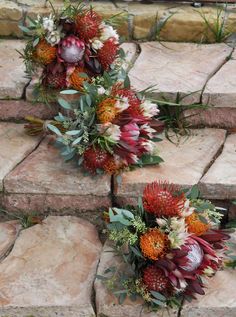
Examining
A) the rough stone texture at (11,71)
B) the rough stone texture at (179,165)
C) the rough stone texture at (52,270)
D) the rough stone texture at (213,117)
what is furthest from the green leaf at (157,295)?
the rough stone texture at (11,71)

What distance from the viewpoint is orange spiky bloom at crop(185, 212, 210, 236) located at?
239 centimetres

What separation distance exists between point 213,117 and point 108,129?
0.65 m

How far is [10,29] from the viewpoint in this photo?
3.66m

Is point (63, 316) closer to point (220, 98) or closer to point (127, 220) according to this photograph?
point (127, 220)

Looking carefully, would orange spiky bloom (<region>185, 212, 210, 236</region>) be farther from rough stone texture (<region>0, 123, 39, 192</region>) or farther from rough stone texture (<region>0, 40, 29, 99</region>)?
rough stone texture (<region>0, 40, 29, 99</region>)

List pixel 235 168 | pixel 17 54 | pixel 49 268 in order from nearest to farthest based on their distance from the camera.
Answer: pixel 49 268
pixel 235 168
pixel 17 54

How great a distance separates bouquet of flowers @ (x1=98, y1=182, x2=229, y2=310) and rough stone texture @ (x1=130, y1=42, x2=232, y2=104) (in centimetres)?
76

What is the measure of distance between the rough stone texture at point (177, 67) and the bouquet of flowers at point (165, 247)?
76cm

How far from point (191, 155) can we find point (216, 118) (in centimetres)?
27

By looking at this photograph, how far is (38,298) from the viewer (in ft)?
7.97

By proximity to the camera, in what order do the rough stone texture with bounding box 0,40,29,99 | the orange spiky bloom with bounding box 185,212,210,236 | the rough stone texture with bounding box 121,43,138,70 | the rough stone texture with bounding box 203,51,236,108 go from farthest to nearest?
the rough stone texture with bounding box 121,43,138,70 < the rough stone texture with bounding box 0,40,29,99 < the rough stone texture with bounding box 203,51,236,108 < the orange spiky bloom with bounding box 185,212,210,236

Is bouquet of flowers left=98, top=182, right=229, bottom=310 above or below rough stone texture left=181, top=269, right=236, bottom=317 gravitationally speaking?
above

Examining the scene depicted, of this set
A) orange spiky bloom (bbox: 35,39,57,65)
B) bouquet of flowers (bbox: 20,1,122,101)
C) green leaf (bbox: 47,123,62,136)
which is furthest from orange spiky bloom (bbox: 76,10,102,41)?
green leaf (bbox: 47,123,62,136)

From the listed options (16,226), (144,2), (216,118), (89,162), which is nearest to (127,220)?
(89,162)
